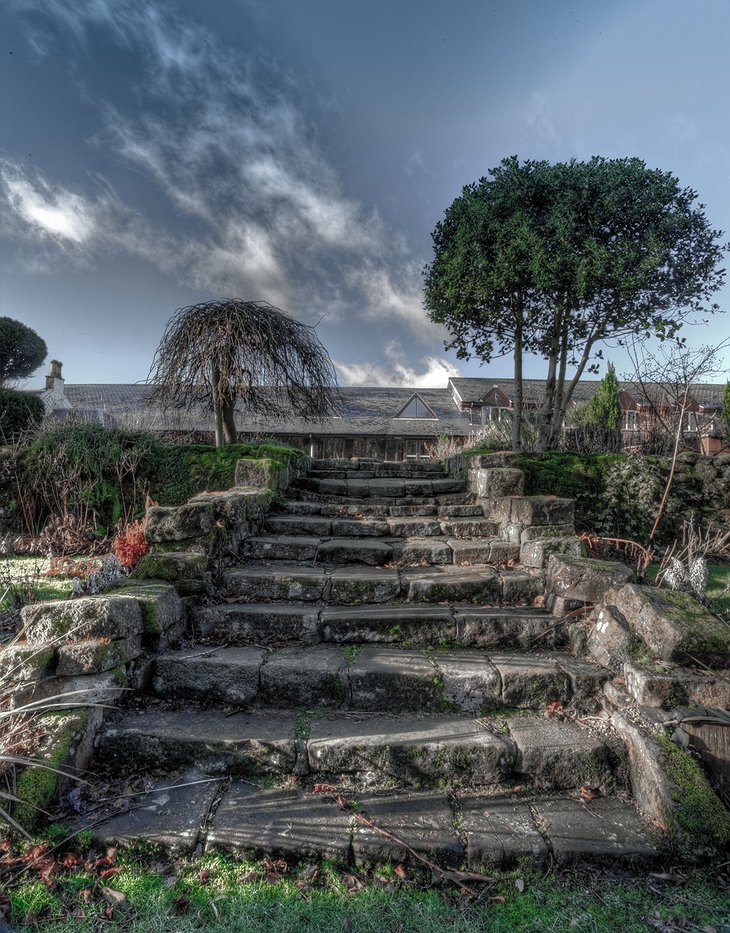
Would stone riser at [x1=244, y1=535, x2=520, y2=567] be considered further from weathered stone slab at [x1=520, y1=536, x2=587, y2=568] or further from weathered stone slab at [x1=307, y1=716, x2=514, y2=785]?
weathered stone slab at [x1=307, y1=716, x2=514, y2=785]

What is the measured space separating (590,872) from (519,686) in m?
0.85

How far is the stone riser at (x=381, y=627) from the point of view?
291 cm

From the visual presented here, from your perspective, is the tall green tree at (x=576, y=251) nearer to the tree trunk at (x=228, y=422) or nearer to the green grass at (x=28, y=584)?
the tree trunk at (x=228, y=422)

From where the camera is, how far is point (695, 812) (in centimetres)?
179

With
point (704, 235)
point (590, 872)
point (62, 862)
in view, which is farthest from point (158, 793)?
point (704, 235)

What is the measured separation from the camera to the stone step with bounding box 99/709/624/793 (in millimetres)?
2074

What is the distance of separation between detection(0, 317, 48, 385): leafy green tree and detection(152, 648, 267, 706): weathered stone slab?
25.1m

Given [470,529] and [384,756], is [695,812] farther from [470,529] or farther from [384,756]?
[470,529]

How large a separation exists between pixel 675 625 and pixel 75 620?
3.06 m

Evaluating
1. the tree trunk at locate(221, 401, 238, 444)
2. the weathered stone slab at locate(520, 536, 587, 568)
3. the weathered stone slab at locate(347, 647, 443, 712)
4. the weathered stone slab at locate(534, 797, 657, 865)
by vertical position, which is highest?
the tree trunk at locate(221, 401, 238, 444)

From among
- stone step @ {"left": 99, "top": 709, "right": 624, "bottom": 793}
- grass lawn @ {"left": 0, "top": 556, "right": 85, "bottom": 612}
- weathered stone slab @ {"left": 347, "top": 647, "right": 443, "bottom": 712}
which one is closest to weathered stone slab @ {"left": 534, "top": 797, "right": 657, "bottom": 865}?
stone step @ {"left": 99, "top": 709, "right": 624, "bottom": 793}

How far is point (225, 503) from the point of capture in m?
3.68

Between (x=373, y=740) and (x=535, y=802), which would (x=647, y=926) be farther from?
(x=373, y=740)

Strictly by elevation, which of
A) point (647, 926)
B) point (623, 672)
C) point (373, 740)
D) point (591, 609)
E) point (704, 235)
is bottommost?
point (647, 926)
